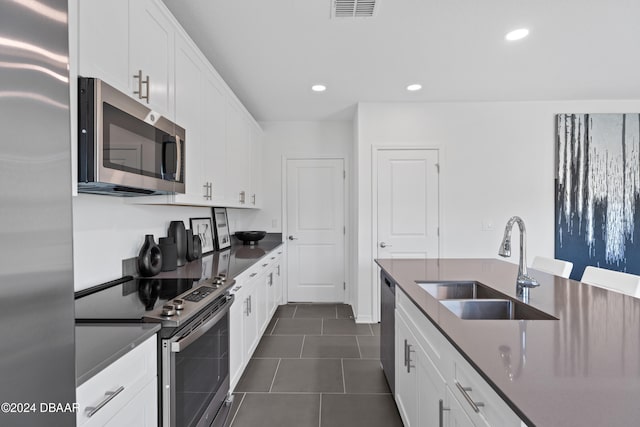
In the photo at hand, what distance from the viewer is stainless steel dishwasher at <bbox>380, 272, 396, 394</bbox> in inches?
84.1

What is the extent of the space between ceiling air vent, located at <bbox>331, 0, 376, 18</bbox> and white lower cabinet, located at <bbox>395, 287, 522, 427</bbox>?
177 cm

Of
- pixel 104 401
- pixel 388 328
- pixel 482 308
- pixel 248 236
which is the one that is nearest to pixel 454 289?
pixel 482 308

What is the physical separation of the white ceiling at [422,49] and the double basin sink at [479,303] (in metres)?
1.74

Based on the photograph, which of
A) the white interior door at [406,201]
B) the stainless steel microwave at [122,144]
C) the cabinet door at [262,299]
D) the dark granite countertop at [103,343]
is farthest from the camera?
the white interior door at [406,201]

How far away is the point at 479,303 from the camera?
1.62 meters

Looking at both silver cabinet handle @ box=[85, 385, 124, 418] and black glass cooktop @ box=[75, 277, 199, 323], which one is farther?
black glass cooktop @ box=[75, 277, 199, 323]

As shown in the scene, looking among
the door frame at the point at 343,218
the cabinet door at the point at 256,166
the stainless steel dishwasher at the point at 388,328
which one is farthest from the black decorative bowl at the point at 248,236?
the stainless steel dishwasher at the point at 388,328

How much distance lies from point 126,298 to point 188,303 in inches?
12.6

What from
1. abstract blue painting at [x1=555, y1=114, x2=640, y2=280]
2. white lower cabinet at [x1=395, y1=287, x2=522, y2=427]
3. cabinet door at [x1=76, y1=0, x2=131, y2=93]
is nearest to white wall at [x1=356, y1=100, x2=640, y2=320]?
abstract blue painting at [x1=555, y1=114, x2=640, y2=280]

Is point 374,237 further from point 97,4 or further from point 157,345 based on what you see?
point 97,4

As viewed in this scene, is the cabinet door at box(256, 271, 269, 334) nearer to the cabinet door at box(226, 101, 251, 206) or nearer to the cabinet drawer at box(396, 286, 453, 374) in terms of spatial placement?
the cabinet door at box(226, 101, 251, 206)

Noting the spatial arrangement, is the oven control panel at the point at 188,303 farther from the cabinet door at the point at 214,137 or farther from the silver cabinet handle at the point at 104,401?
the cabinet door at the point at 214,137

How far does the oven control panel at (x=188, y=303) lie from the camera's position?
124 centimetres

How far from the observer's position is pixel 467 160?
3.87m
